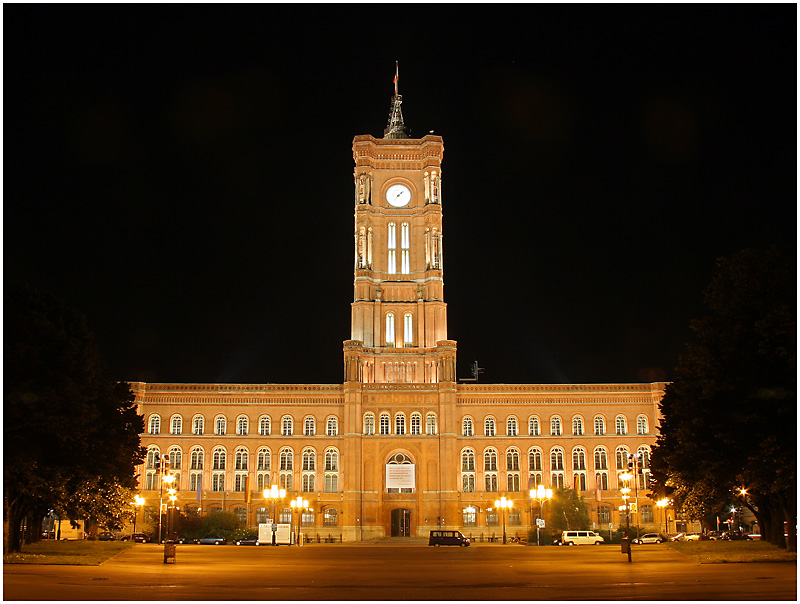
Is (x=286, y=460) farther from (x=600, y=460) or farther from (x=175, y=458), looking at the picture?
(x=600, y=460)

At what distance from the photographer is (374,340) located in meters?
90.5

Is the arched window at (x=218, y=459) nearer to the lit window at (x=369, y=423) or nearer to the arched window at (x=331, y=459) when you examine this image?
the arched window at (x=331, y=459)

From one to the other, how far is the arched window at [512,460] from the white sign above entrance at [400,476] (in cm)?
937

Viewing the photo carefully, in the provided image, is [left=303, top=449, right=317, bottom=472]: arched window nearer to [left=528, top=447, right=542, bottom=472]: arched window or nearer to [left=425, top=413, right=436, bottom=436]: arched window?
[left=425, top=413, right=436, bottom=436]: arched window

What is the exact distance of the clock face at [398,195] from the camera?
3831 inches

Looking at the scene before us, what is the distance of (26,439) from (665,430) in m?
36.1

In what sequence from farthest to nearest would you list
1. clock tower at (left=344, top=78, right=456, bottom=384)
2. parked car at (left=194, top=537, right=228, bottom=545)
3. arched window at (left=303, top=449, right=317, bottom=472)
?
clock tower at (left=344, top=78, right=456, bottom=384) → arched window at (left=303, top=449, right=317, bottom=472) → parked car at (left=194, top=537, right=228, bottom=545)

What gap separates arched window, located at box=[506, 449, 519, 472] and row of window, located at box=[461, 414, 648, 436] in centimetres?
176

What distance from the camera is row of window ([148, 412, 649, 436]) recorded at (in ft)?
286

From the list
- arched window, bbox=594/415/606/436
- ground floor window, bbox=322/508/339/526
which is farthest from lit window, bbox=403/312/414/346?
arched window, bbox=594/415/606/436

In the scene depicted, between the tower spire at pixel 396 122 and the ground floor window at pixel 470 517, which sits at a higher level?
the tower spire at pixel 396 122

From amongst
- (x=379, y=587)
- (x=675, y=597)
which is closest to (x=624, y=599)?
(x=675, y=597)

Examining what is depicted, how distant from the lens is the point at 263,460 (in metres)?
87.2

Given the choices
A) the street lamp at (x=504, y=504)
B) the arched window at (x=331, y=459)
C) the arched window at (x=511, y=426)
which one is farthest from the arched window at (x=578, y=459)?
the arched window at (x=331, y=459)
